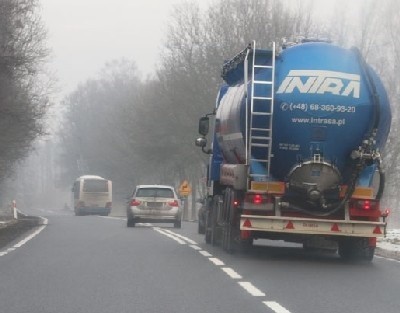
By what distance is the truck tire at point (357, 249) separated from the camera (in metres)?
17.7

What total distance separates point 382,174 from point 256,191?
242 cm

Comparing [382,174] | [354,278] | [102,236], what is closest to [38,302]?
[354,278]

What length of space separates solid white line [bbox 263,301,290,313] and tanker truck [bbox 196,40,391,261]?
18.3 ft

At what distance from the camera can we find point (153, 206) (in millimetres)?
33625

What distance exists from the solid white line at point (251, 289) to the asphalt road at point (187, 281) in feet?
0.04

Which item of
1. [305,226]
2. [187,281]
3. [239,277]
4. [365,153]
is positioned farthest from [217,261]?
[187,281]

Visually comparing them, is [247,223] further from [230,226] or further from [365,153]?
[365,153]

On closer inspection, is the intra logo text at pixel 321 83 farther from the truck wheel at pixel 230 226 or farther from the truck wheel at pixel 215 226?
the truck wheel at pixel 215 226

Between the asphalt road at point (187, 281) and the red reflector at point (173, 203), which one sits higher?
the red reflector at point (173, 203)

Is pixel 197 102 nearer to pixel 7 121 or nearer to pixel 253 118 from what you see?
pixel 7 121

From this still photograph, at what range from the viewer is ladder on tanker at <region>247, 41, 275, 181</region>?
16.5 metres

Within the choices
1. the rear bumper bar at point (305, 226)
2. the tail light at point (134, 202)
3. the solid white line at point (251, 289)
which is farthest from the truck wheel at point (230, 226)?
the tail light at point (134, 202)

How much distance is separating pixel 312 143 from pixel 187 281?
14.5 ft

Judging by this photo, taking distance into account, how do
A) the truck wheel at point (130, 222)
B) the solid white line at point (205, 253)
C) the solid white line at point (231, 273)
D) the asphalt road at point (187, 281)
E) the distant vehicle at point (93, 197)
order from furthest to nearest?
the distant vehicle at point (93, 197), the truck wheel at point (130, 222), the solid white line at point (205, 253), the solid white line at point (231, 273), the asphalt road at point (187, 281)
